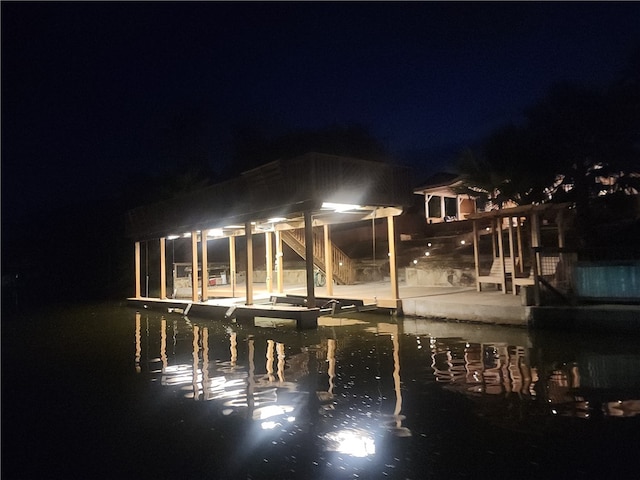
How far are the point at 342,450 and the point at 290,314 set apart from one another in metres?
8.73

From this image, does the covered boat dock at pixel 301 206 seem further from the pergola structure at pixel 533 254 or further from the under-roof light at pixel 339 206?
the pergola structure at pixel 533 254

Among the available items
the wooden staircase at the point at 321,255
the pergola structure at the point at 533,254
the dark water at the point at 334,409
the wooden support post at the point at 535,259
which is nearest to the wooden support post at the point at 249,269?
the dark water at the point at 334,409

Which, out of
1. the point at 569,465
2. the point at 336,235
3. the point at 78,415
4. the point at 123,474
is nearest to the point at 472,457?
the point at 569,465

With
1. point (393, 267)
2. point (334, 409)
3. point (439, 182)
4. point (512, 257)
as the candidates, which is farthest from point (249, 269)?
point (439, 182)

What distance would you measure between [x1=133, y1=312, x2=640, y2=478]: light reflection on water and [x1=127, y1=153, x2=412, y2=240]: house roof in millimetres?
4074

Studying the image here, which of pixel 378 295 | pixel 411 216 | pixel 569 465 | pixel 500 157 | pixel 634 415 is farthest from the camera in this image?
pixel 411 216

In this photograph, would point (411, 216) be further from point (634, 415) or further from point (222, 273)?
point (634, 415)

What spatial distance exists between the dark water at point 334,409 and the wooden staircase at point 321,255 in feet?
36.3

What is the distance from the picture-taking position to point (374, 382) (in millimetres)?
7578

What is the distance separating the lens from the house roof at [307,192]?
13.6 meters

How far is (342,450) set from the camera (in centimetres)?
493

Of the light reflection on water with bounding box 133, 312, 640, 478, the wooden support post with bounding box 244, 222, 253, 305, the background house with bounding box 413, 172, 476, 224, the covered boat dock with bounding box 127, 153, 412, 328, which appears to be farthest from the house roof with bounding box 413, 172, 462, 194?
the light reflection on water with bounding box 133, 312, 640, 478

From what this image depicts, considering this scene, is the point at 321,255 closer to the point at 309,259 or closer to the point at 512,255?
the point at 309,259

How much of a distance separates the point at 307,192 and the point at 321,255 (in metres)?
9.38
